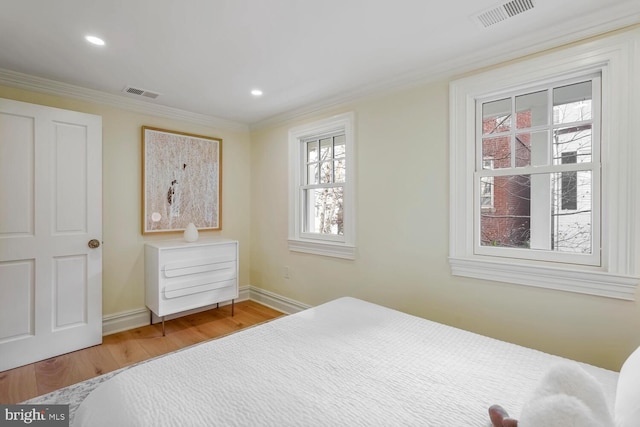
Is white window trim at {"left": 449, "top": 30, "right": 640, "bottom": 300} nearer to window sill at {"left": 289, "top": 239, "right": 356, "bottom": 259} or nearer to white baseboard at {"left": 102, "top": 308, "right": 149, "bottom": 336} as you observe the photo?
window sill at {"left": 289, "top": 239, "right": 356, "bottom": 259}

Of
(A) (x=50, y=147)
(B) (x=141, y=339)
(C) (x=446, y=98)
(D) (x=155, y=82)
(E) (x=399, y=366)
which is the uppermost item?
(D) (x=155, y=82)

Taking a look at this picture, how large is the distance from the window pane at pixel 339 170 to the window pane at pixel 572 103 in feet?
5.74

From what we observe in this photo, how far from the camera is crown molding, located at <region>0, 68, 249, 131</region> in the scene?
2479mm

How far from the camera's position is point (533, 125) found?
6.78ft

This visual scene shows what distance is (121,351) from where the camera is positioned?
264 centimetres

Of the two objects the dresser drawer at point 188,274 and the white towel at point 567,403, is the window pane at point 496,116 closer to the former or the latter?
the white towel at point 567,403

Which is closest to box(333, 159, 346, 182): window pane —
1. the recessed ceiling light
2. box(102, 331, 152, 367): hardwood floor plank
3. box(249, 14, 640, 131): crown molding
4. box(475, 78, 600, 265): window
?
box(249, 14, 640, 131): crown molding

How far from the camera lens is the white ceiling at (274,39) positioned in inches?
65.2

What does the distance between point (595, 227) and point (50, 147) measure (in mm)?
3985

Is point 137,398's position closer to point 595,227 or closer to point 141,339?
point 141,339

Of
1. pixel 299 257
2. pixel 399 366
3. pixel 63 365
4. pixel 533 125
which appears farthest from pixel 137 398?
pixel 533 125

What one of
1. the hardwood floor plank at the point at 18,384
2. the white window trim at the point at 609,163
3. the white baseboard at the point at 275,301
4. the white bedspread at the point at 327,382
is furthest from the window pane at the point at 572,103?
the hardwood floor plank at the point at 18,384

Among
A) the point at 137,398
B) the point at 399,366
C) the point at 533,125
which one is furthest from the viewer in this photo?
the point at 533,125

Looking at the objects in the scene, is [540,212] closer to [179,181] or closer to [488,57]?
[488,57]
